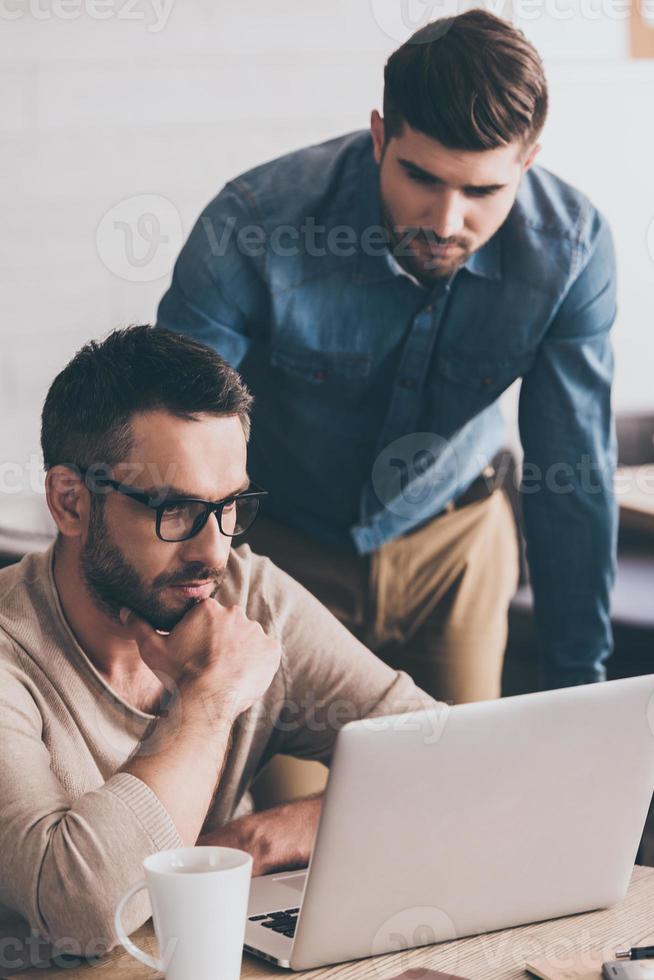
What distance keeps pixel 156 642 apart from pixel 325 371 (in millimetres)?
724

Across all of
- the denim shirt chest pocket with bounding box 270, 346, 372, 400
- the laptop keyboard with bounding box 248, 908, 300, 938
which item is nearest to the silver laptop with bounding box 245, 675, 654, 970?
the laptop keyboard with bounding box 248, 908, 300, 938

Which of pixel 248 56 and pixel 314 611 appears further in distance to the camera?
pixel 248 56

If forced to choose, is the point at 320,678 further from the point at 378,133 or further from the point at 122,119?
the point at 122,119

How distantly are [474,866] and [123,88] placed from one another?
1559mm

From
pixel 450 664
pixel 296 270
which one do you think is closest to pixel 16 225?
pixel 296 270

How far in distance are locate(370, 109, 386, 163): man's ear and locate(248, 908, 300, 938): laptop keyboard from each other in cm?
106

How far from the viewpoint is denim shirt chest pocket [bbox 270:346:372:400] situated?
5.78 ft

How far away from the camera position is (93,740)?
112 centimetres

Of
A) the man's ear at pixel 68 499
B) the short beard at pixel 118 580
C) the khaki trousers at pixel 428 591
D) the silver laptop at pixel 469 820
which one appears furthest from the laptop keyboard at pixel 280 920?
the khaki trousers at pixel 428 591

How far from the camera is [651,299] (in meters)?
2.88

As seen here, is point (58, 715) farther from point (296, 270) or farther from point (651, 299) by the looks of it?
point (651, 299)

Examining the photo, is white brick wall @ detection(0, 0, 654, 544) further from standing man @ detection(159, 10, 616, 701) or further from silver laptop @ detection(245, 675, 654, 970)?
silver laptop @ detection(245, 675, 654, 970)

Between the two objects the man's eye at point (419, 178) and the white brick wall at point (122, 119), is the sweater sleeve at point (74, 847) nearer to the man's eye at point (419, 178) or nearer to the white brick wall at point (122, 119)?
the man's eye at point (419, 178)

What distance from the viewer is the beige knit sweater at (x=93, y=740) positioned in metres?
0.90
